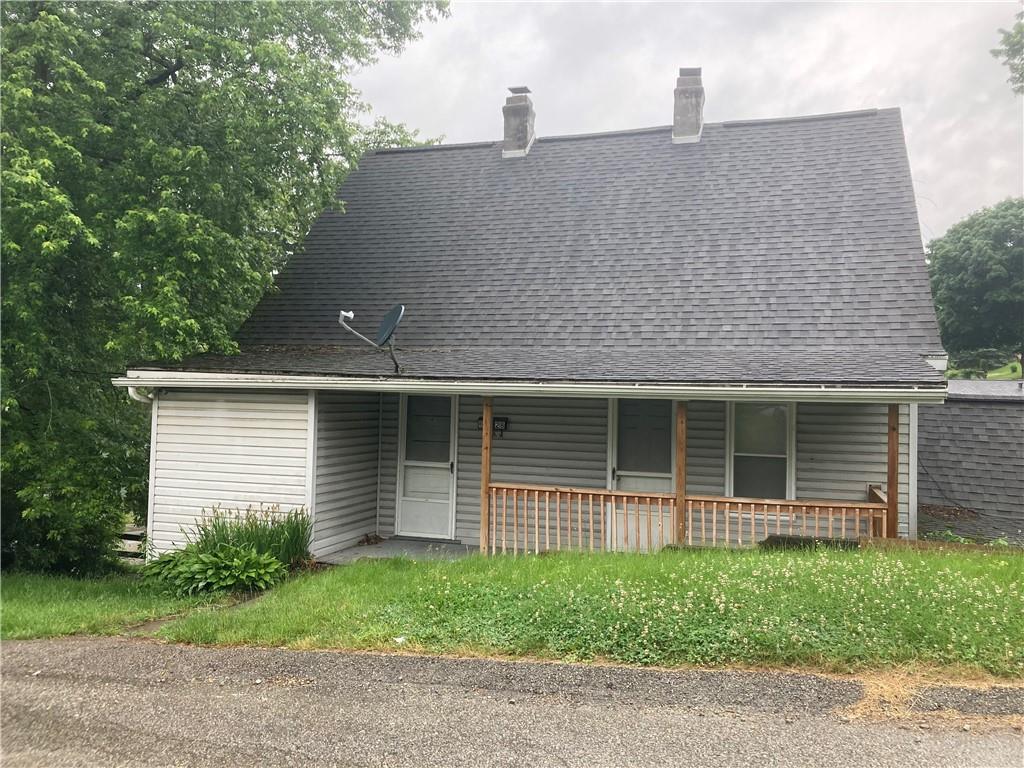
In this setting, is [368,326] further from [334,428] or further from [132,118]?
[132,118]

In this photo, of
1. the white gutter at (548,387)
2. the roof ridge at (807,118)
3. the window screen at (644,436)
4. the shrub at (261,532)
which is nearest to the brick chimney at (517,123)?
the roof ridge at (807,118)

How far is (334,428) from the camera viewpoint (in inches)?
357

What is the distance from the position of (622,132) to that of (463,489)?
754 cm

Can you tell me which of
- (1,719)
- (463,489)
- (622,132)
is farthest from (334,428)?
(622,132)

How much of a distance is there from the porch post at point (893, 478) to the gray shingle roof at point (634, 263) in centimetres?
53

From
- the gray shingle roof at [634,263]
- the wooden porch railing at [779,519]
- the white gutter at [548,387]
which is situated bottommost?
the wooden porch railing at [779,519]

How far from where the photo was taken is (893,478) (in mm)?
7094

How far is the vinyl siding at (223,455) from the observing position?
8.66m

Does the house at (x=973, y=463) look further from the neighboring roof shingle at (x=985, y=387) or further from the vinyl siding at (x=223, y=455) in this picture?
the vinyl siding at (x=223, y=455)

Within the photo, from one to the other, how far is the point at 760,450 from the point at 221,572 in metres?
6.63

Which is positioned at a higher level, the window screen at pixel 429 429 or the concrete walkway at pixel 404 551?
the window screen at pixel 429 429

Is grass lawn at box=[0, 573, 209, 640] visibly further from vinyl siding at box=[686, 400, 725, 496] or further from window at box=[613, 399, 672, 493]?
vinyl siding at box=[686, 400, 725, 496]

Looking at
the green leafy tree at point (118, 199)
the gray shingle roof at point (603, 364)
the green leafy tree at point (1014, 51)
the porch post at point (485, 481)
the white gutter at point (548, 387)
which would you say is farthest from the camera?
the green leafy tree at point (1014, 51)

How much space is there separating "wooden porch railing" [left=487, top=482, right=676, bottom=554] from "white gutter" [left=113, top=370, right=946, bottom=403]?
4.23 ft
